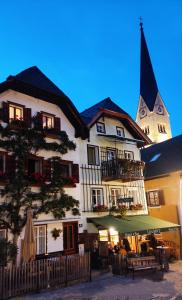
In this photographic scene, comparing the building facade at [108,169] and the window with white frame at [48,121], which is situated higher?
the window with white frame at [48,121]

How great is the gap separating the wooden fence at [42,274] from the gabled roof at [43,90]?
9027mm

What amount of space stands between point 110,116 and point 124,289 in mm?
13407

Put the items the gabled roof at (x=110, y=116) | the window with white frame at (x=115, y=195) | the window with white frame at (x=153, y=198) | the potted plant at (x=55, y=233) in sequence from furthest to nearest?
the window with white frame at (x=153, y=198) → the gabled roof at (x=110, y=116) → the window with white frame at (x=115, y=195) → the potted plant at (x=55, y=233)

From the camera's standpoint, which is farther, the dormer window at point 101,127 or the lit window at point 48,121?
the dormer window at point 101,127

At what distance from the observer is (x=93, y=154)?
804 inches

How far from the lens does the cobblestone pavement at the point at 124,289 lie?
11.1 metres

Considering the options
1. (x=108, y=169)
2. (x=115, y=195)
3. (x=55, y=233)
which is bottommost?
(x=55, y=233)

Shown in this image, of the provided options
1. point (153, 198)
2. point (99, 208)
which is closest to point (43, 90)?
point (99, 208)

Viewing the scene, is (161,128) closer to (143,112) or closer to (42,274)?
(143,112)

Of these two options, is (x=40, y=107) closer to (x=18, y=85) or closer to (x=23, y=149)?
(x=18, y=85)

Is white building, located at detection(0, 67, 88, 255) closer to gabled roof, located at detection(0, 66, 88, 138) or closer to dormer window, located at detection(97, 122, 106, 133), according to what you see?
gabled roof, located at detection(0, 66, 88, 138)

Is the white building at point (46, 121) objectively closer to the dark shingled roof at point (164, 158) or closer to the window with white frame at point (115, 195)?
the window with white frame at point (115, 195)

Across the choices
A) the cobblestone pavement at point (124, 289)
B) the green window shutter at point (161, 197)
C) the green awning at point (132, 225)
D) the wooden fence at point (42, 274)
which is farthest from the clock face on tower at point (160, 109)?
the wooden fence at point (42, 274)

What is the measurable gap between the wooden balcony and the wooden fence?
22.6ft
